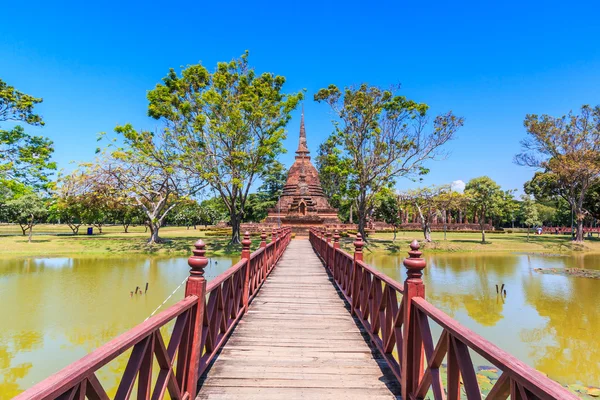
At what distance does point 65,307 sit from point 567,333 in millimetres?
11757

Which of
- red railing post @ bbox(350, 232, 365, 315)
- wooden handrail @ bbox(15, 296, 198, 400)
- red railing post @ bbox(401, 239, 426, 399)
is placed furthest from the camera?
red railing post @ bbox(350, 232, 365, 315)

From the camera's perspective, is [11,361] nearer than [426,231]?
Yes

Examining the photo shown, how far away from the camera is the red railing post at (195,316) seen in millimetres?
2924

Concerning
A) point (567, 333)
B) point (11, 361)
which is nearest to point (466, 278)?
point (567, 333)

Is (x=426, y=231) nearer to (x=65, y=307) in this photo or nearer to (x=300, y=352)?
(x=65, y=307)

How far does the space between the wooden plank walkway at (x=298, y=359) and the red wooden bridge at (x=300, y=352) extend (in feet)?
0.04

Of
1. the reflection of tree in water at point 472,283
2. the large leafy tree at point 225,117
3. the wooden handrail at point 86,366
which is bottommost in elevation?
the reflection of tree in water at point 472,283

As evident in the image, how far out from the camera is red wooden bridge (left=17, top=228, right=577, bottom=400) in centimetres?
178

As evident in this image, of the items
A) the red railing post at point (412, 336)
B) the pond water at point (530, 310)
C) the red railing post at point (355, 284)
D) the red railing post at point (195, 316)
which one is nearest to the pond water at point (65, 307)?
the red railing post at point (195, 316)

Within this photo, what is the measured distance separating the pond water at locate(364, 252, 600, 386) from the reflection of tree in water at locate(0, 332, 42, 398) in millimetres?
8030

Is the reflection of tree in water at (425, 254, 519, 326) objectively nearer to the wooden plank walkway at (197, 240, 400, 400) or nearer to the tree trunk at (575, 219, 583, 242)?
the wooden plank walkway at (197, 240, 400, 400)

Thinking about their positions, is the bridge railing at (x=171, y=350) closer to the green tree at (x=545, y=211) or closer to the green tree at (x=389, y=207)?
the green tree at (x=389, y=207)

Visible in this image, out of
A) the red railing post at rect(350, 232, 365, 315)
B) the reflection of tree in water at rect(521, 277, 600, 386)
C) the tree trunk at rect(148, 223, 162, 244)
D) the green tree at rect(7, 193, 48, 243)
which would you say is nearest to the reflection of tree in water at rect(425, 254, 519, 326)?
the reflection of tree in water at rect(521, 277, 600, 386)

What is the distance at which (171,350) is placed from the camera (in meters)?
2.58
